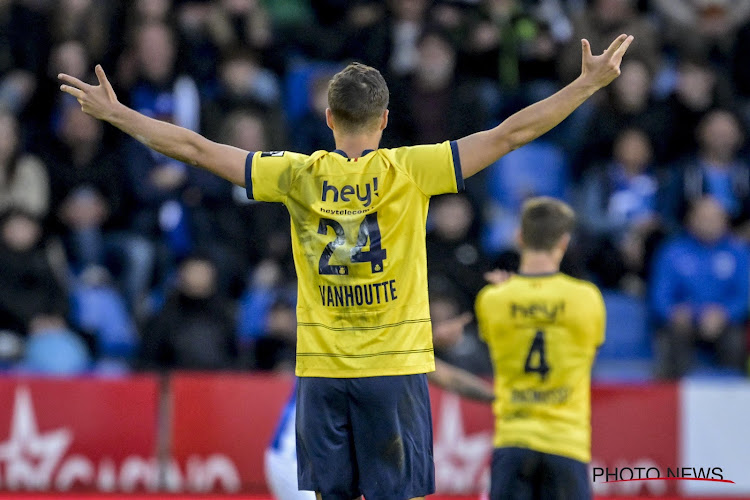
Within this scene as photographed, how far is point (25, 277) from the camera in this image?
1086cm

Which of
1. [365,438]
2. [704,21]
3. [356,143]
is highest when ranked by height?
[704,21]

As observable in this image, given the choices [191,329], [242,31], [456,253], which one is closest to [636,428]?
[456,253]

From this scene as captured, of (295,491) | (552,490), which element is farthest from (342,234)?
(295,491)

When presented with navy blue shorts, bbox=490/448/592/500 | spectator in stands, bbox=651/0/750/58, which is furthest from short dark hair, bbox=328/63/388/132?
spectator in stands, bbox=651/0/750/58

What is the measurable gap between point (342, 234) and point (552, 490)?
1944mm

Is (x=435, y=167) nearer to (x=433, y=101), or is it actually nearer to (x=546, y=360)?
(x=546, y=360)

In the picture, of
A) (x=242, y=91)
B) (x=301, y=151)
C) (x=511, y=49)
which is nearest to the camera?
(x=242, y=91)

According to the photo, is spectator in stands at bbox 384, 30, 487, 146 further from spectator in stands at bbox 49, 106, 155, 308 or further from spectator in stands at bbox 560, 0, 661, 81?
spectator in stands at bbox 49, 106, 155, 308

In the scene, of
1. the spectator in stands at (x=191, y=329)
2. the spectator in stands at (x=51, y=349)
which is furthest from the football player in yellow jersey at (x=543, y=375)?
the spectator in stands at (x=51, y=349)

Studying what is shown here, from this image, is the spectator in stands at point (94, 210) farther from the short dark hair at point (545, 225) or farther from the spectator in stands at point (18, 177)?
the short dark hair at point (545, 225)

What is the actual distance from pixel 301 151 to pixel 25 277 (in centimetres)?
288

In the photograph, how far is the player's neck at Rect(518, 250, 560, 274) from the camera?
19.5ft

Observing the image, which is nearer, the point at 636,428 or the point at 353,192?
the point at 353,192

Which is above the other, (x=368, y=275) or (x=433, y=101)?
(x=433, y=101)
